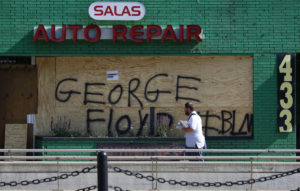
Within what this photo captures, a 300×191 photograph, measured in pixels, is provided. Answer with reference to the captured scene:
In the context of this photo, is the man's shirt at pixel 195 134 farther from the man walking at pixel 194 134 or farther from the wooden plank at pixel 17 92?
the wooden plank at pixel 17 92

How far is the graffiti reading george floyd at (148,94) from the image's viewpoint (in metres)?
12.9

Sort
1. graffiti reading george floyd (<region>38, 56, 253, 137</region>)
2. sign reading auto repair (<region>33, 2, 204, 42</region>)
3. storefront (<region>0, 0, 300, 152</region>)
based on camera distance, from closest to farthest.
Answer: sign reading auto repair (<region>33, 2, 204, 42</region>) < storefront (<region>0, 0, 300, 152</region>) < graffiti reading george floyd (<region>38, 56, 253, 137</region>)

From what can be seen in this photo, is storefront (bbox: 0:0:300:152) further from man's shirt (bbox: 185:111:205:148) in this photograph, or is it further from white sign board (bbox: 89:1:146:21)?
man's shirt (bbox: 185:111:205:148)

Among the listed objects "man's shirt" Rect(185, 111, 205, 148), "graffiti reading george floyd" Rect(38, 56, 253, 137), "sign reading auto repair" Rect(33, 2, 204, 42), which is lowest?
"man's shirt" Rect(185, 111, 205, 148)

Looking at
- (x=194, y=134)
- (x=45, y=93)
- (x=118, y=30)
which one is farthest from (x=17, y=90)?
(x=194, y=134)

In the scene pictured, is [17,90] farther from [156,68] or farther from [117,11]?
[156,68]

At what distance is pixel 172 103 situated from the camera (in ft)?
42.7

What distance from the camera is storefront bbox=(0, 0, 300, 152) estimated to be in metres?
12.6

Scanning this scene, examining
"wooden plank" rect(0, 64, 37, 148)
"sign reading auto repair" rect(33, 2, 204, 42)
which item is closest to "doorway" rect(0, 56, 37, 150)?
"wooden plank" rect(0, 64, 37, 148)

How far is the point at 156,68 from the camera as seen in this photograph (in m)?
13.0

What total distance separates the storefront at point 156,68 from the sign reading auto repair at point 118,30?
0.02 m

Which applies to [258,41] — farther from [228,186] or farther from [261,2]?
[228,186]

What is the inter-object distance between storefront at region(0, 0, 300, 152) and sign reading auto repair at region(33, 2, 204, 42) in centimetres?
2

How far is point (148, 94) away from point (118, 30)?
1.70m
